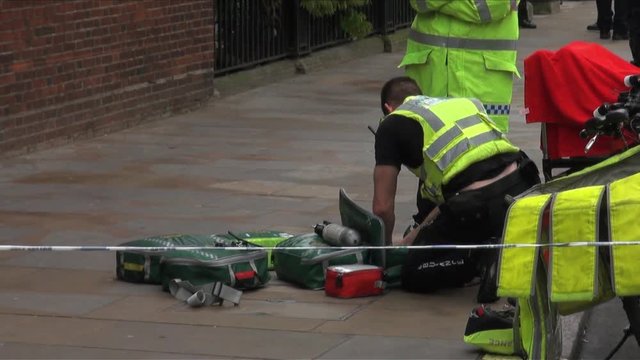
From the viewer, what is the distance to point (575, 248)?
16.9ft

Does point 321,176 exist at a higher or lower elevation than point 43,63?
lower

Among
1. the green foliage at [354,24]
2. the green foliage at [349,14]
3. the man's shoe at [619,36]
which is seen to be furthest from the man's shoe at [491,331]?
the man's shoe at [619,36]

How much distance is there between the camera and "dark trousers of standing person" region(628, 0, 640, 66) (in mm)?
12195

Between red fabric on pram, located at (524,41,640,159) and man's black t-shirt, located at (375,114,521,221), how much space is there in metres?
0.32

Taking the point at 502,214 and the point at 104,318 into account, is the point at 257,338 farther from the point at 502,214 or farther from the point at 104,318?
the point at 502,214

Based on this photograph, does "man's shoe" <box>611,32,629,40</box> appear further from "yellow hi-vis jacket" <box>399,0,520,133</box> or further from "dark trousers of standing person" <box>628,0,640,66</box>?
"yellow hi-vis jacket" <box>399,0,520,133</box>

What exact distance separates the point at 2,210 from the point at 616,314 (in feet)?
14.3

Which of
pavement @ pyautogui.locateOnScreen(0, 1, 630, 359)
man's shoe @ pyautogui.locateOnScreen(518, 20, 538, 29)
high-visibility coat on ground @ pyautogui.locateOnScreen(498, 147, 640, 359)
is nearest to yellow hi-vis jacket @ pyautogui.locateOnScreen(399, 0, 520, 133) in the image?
pavement @ pyautogui.locateOnScreen(0, 1, 630, 359)

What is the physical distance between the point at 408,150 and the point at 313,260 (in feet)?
2.42

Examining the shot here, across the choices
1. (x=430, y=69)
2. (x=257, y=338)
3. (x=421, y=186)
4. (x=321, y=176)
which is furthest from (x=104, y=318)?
(x=321, y=176)

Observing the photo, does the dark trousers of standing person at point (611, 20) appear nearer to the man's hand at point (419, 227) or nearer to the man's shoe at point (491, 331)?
the man's hand at point (419, 227)

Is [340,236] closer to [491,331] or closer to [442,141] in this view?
[442,141]

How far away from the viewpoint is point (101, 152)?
11.7 metres

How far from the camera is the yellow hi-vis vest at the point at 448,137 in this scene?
23.4 ft
